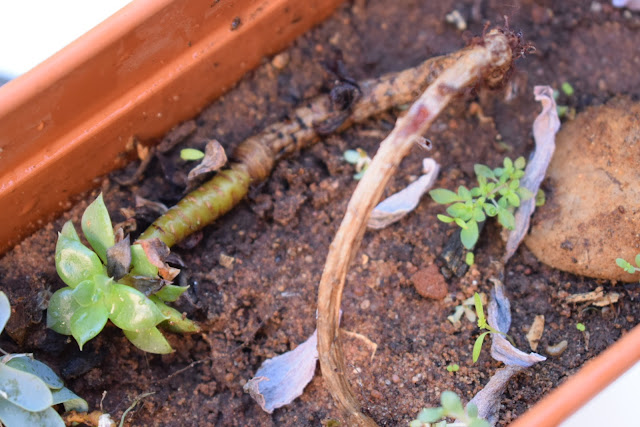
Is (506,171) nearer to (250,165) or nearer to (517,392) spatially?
(517,392)

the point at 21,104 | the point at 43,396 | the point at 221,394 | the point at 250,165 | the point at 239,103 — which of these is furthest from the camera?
the point at 239,103

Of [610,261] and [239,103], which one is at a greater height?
[239,103]

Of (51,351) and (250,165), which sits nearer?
(51,351)

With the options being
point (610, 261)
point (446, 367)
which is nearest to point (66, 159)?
point (446, 367)


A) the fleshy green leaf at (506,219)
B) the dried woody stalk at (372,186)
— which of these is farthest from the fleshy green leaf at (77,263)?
the fleshy green leaf at (506,219)

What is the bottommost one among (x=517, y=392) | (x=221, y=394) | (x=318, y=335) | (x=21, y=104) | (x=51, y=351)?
(x=517, y=392)

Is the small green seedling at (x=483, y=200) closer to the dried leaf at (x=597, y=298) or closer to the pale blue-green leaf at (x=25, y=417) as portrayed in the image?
the dried leaf at (x=597, y=298)
